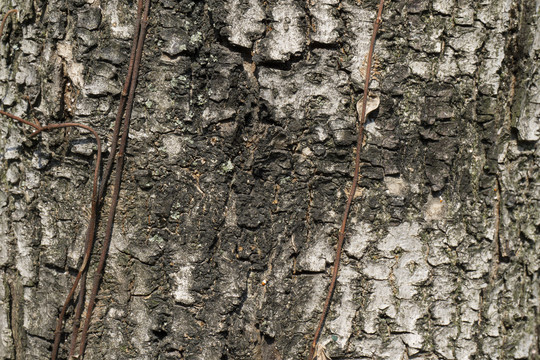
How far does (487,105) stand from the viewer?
5.02 ft

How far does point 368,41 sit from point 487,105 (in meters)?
0.43

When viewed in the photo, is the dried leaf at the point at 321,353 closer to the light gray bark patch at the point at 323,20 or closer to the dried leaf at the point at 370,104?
the dried leaf at the point at 370,104

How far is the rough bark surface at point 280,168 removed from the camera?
4.81ft

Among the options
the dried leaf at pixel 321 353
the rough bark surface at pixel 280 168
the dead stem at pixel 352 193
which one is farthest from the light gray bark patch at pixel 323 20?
the dried leaf at pixel 321 353

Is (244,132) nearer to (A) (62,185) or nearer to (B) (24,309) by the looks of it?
(A) (62,185)

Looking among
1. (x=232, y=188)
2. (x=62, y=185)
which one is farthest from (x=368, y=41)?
(x=62, y=185)

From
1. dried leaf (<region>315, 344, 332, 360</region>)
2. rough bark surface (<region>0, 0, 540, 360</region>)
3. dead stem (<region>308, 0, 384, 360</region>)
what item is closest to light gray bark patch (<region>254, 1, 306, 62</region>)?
rough bark surface (<region>0, 0, 540, 360</region>)

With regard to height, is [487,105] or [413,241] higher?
[487,105]

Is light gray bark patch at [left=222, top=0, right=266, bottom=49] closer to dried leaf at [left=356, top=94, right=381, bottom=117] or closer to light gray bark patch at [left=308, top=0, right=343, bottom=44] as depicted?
light gray bark patch at [left=308, top=0, right=343, bottom=44]

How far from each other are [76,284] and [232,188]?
57 cm

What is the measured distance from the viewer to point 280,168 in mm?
Answer: 1496

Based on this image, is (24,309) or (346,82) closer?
(346,82)

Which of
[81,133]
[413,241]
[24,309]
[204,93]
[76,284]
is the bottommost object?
[24,309]

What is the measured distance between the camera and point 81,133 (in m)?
1.50
